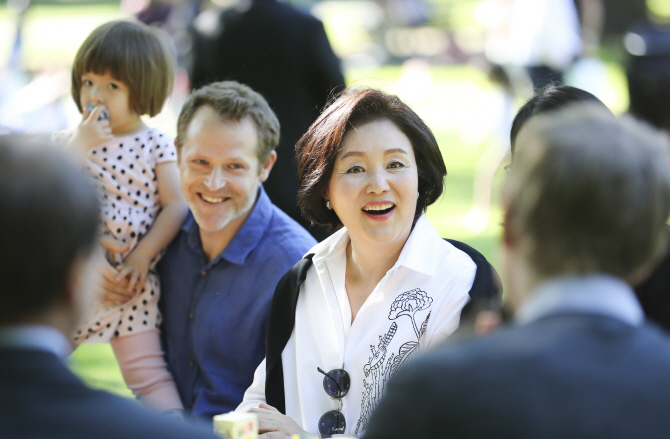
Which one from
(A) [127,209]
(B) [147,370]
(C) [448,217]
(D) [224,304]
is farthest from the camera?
(C) [448,217]

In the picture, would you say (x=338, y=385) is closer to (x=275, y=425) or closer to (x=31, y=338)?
(x=275, y=425)

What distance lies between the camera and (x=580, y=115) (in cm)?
131

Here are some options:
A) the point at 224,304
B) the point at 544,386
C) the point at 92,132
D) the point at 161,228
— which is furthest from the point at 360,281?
the point at 544,386

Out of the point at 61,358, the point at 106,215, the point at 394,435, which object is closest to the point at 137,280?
the point at 106,215

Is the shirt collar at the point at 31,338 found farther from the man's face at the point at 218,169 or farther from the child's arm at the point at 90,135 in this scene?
the child's arm at the point at 90,135

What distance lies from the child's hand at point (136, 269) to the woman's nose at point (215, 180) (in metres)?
0.46

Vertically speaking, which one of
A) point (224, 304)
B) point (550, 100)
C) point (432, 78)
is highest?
point (432, 78)

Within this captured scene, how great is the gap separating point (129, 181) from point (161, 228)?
0.83 ft

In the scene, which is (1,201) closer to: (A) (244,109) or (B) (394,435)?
(B) (394,435)

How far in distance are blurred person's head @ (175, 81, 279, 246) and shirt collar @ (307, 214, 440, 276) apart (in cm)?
46

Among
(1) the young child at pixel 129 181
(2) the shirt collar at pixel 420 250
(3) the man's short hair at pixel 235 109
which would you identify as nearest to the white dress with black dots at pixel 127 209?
(1) the young child at pixel 129 181

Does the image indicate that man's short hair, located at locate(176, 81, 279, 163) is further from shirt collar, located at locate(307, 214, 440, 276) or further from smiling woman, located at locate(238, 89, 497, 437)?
shirt collar, located at locate(307, 214, 440, 276)

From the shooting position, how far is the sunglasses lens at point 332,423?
2.32 m

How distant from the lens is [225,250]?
2.93 meters
